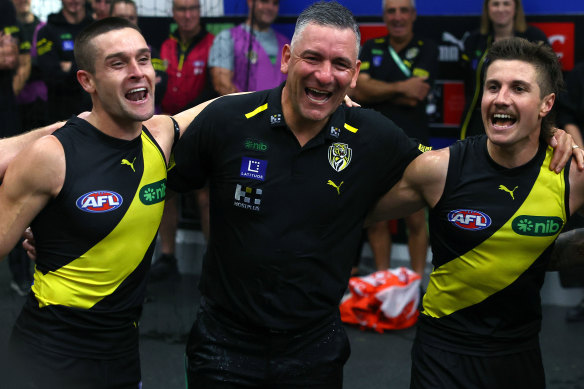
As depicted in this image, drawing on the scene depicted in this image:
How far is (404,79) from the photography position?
6.71 m

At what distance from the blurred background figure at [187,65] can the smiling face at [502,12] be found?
7.83 ft

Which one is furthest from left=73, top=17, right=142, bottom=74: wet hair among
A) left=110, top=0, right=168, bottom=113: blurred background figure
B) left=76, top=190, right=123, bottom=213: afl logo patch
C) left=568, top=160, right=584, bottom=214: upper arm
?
left=110, top=0, right=168, bottom=113: blurred background figure

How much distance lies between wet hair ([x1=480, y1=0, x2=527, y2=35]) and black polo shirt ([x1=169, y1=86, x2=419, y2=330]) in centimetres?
346

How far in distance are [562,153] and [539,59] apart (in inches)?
16.6

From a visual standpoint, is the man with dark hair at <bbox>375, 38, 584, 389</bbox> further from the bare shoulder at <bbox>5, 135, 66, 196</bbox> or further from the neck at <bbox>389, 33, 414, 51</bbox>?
the neck at <bbox>389, 33, 414, 51</bbox>

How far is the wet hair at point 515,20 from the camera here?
21.2ft

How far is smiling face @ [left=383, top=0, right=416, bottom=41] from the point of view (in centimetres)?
668

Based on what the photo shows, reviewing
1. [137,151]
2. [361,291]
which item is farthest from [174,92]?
[137,151]

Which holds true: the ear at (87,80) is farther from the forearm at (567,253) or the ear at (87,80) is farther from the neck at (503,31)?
the neck at (503,31)

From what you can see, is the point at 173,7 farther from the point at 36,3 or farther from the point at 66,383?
the point at 66,383

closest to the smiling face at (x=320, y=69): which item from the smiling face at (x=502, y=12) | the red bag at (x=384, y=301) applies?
the red bag at (x=384, y=301)

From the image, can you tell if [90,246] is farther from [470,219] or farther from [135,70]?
[470,219]

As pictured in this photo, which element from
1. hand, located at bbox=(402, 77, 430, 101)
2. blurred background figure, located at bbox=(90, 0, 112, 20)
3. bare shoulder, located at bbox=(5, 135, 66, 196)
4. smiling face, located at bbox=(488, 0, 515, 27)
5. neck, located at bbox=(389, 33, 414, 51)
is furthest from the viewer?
blurred background figure, located at bbox=(90, 0, 112, 20)

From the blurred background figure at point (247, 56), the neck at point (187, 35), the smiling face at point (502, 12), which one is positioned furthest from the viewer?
the neck at point (187, 35)
